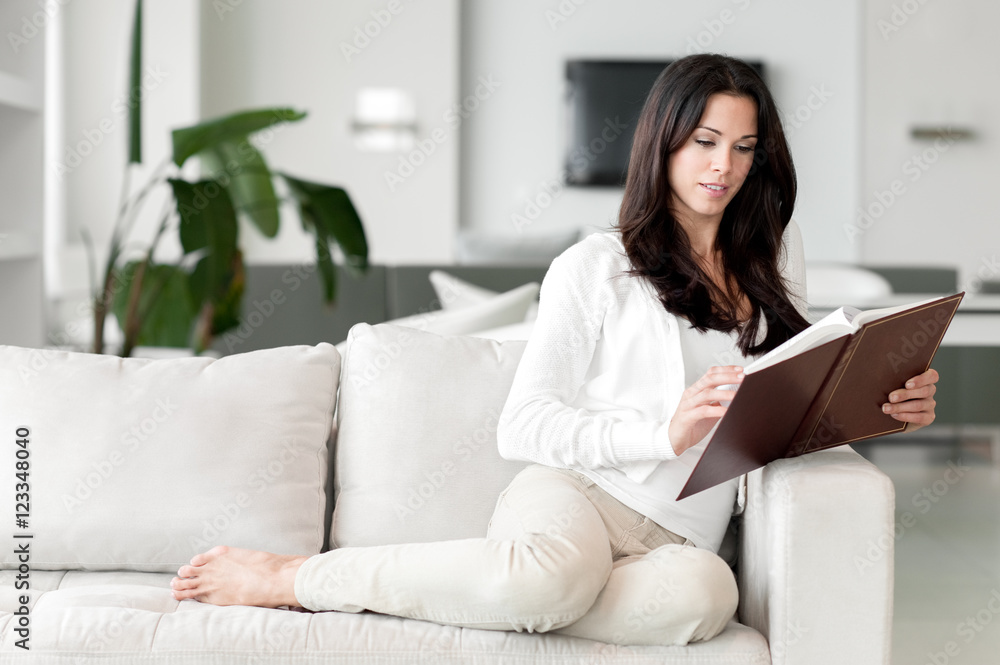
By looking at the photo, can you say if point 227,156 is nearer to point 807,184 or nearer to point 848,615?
point 848,615

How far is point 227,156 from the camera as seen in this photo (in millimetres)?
2559

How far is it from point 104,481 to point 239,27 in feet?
17.1

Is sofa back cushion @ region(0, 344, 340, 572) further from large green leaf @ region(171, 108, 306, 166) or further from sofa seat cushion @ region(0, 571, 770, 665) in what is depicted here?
large green leaf @ region(171, 108, 306, 166)

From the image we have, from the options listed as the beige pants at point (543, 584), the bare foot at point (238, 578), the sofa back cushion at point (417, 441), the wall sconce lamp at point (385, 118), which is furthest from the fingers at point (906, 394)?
the wall sconce lamp at point (385, 118)

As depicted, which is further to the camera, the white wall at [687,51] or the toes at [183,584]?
the white wall at [687,51]

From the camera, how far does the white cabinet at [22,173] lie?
2336 millimetres

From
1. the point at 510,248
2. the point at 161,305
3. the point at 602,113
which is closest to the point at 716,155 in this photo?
the point at 161,305

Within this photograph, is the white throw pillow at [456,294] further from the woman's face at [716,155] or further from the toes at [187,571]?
the toes at [187,571]

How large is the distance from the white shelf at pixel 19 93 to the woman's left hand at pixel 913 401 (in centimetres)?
206

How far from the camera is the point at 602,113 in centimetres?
616

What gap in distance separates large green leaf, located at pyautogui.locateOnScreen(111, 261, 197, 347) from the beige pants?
1544 mm

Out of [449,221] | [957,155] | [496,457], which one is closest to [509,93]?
[449,221]

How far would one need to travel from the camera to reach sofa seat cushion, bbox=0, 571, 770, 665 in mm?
1200

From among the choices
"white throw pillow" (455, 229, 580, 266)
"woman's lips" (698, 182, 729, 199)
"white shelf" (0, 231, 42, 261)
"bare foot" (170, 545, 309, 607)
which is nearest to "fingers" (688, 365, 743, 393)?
"woman's lips" (698, 182, 729, 199)
